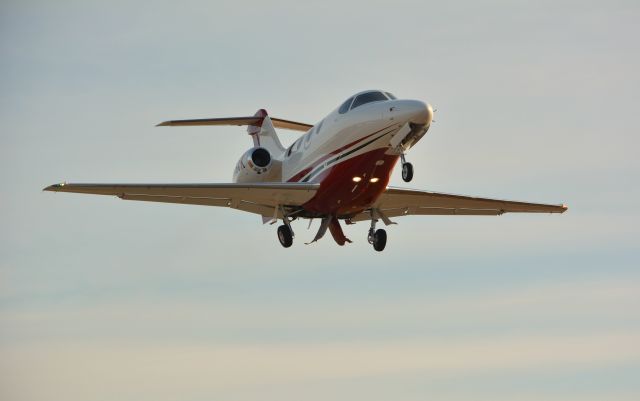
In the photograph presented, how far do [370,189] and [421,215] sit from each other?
262 inches

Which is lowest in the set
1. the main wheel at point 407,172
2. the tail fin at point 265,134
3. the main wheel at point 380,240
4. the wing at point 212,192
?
the main wheel at point 380,240

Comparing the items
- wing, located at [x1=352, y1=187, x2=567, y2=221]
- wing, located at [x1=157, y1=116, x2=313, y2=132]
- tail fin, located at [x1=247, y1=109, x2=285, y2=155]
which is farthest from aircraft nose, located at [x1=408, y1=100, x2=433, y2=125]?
wing, located at [x1=157, y1=116, x2=313, y2=132]

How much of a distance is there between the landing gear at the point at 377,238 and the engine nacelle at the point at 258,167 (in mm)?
3975

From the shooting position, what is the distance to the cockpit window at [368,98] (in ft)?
109

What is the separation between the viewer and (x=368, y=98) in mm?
33469

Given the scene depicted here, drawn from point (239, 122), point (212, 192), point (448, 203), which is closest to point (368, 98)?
point (212, 192)

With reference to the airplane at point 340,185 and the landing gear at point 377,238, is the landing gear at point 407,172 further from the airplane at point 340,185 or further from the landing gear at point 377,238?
the landing gear at point 377,238

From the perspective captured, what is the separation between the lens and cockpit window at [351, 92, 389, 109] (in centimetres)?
3325

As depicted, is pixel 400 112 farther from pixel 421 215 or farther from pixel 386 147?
pixel 421 215

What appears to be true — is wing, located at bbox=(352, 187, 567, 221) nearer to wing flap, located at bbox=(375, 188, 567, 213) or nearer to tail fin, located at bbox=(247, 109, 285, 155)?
wing flap, located at bbox=(375, 188, 567, 213)

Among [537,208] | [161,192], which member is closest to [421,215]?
[537,208]

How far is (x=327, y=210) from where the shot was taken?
35.3 m

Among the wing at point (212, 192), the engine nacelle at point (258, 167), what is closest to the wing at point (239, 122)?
the engine nacelle at point (258, 167)

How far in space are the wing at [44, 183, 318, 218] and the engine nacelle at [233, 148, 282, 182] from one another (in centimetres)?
144
